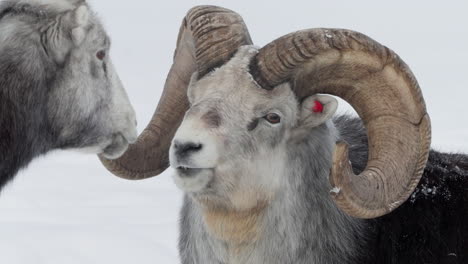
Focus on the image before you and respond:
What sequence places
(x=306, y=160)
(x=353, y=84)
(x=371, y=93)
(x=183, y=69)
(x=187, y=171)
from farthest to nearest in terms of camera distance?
(x=183, y=69) < (x=306, y=160) < (x=353, y=84) < (x=371, y=93) < (x=187, y=171)

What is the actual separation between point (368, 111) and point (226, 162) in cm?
133

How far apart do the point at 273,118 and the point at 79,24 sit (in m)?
1.92

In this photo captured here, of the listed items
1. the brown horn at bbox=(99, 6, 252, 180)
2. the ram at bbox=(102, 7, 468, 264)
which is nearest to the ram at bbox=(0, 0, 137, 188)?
the brown horn at bbox=(99, 6, 252, 180)

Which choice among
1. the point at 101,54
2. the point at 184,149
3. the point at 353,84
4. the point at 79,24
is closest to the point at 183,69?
the point at 101,54

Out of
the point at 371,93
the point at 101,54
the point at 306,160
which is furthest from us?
the point at 101,54

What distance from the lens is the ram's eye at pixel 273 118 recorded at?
828 centimetres

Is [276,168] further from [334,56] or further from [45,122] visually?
[45,122]

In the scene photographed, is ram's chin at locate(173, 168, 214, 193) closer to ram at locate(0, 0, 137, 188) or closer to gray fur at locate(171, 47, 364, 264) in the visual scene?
gray fur at locate(171, 47, 364, 264)

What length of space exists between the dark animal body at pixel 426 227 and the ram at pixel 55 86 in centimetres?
232

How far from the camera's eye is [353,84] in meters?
8.38

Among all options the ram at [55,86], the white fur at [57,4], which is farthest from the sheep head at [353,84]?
the white fur at [57,4]

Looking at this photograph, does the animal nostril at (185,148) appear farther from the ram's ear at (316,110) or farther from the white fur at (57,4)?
the white fur at (57,4)

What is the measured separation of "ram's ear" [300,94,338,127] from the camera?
837 centimetres

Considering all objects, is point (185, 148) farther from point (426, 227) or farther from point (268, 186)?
point (426, 227)
